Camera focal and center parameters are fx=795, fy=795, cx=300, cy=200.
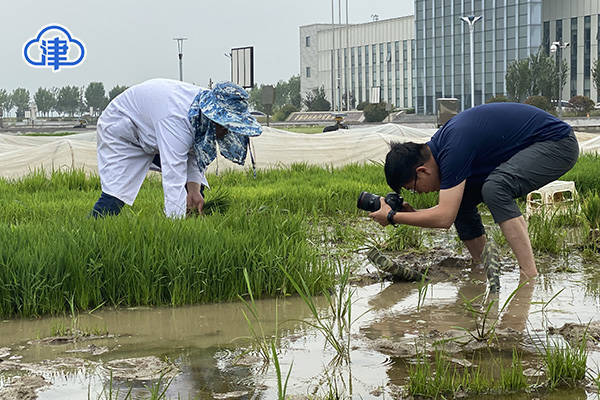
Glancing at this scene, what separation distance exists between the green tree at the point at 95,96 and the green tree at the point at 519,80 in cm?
4921

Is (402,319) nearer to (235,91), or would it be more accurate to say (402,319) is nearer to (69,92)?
(235,91)

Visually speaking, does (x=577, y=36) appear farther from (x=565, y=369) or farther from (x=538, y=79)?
(x=565, y=369)

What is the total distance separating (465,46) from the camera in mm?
67125

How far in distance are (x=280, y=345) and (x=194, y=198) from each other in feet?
6.29

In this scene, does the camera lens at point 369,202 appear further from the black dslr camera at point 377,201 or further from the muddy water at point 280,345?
the muddy water at point 280,345

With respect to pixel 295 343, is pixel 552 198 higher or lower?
higher

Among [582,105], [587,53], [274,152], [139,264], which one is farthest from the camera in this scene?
[587,53]

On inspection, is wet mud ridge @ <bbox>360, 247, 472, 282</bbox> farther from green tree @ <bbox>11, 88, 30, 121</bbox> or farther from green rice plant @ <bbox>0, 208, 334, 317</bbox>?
green tree @ <bbox>11, 88, 30, 121</bbox>

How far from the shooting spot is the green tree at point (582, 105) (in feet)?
151

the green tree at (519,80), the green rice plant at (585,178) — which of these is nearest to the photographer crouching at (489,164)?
the green rice plant at (585,178)

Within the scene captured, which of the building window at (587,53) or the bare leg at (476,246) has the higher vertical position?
the building window at (587,53)

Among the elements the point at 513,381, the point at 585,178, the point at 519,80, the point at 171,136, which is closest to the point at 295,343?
the point at 513,381

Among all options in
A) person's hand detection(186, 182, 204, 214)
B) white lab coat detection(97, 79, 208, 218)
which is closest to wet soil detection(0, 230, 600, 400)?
white lab coat detection(97, 79, 208, 218)

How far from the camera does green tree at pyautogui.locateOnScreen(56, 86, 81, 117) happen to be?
87625mm
